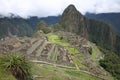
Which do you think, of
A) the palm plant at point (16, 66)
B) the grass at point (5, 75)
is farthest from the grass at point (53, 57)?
the grass at point (5, 75)

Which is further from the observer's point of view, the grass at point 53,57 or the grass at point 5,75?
the grass at point 53,57

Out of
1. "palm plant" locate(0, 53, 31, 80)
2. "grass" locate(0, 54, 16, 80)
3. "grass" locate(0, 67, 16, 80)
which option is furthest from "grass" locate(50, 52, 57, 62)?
"grass" locate(0, 67, 16, 80)

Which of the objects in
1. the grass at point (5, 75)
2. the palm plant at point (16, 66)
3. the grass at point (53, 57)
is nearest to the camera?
the grass at point (5, 75)

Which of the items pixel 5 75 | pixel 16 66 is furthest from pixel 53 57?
pixel 5 75

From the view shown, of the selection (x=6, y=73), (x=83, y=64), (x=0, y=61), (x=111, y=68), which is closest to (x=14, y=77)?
(x=6, y=73)

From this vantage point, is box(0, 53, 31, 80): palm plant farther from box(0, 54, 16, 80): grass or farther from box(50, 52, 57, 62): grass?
box(50, 52, 57, 62): grass

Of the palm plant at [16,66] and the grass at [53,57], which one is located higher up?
the palm plant at [16,66]

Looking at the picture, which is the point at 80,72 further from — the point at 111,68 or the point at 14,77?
the point at 14,77

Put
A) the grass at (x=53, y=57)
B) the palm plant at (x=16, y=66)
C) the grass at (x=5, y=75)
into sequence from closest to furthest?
the grass at (x=5, y=75) < the palm plant at (x=16, y=66) < the grass at (x=53, y=57)

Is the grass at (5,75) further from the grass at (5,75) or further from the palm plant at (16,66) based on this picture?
the palm plant at (16,66)
